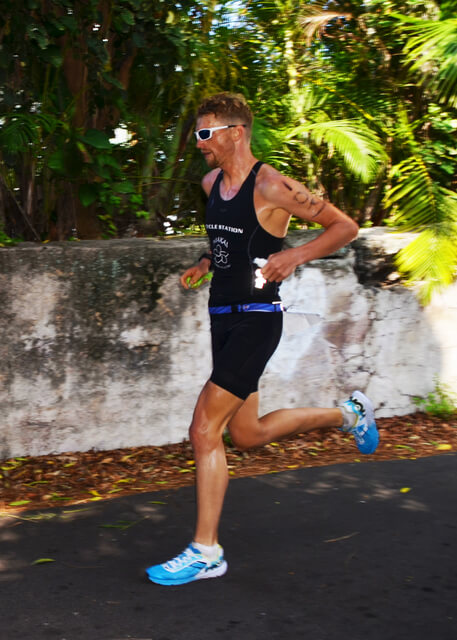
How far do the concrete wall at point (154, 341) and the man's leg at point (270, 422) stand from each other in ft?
2.76

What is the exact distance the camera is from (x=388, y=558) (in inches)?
150

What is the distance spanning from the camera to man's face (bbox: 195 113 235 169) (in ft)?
12.3

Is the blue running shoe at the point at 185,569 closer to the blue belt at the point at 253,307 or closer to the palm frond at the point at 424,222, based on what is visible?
the blue belt at the point at 253,307

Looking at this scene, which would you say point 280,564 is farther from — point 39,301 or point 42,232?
point 42,232

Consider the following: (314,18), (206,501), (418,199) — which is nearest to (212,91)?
(314,18)

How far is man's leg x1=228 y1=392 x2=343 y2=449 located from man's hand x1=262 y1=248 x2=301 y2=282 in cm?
77

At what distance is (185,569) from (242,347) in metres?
0.96

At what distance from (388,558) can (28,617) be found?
5.19 feet

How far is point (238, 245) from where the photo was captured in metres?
3.75

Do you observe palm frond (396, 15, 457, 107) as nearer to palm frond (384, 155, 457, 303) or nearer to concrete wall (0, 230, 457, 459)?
palm frond (384, 155, 457, 303)

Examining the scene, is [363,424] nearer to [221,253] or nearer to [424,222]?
[221,253]

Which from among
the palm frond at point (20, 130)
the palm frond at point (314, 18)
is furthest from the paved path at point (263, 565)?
the palm frond at point (314, 18)

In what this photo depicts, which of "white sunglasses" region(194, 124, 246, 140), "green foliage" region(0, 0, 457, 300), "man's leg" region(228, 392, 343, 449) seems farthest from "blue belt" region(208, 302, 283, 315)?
"green foliage" region(0, 0, 457, 300)

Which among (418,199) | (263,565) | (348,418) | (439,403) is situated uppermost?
(418,199)
